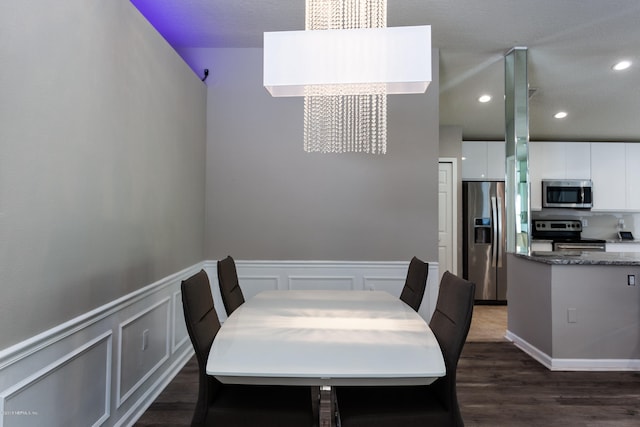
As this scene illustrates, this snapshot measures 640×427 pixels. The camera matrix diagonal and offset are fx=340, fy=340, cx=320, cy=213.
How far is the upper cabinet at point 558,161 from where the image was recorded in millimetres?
5199

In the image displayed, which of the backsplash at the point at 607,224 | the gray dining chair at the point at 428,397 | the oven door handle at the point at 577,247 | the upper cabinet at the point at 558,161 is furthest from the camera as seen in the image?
the backsplash at the point at 607,224

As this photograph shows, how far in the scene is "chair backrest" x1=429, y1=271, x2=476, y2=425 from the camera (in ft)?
4.35

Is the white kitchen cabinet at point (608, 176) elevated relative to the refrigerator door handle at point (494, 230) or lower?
elevated

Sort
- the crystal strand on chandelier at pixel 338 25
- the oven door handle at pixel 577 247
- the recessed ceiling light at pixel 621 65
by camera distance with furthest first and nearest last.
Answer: the oven door handle at pixel 577 247
the recessed ceiling light at pixel 621 65
the crystal strand on chandelier at pixel 338 25

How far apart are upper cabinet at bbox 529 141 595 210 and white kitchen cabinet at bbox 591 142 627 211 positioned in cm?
12

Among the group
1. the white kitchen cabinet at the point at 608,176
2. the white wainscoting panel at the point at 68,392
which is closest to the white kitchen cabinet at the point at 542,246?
the white kitchen cabinet at the point at 608,176

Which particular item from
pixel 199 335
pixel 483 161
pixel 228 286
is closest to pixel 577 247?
pixel 483 161

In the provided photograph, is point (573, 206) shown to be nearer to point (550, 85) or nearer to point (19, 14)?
point (550, 85)

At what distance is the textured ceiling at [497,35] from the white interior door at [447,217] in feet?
3.22

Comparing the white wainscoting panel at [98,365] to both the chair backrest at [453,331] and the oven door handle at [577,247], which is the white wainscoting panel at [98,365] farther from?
the oven door handle at [577,247]

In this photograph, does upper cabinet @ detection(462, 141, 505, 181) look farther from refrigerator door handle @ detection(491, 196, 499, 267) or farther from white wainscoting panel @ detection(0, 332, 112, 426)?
white wainscoting panel @ detection(0, 332, 112, 426)

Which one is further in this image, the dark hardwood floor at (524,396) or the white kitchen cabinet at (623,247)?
the white kitchen cabinet at (623,247)

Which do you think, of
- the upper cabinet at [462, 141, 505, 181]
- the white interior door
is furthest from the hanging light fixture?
the upper cabinet at [462, 141, 505, 181]

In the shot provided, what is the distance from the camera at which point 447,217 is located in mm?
4848
